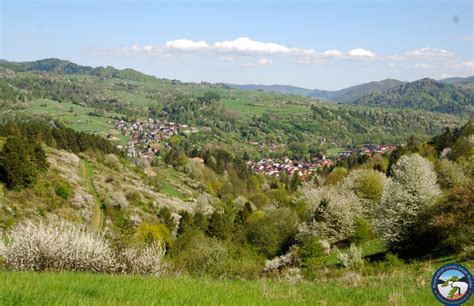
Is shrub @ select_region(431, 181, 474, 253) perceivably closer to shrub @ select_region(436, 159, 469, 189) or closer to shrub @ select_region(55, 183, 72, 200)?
shrub @ select_region(436, 159, 469, 189)

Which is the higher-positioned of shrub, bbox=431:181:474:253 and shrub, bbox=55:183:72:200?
shrub, bbox=431:181:474:253

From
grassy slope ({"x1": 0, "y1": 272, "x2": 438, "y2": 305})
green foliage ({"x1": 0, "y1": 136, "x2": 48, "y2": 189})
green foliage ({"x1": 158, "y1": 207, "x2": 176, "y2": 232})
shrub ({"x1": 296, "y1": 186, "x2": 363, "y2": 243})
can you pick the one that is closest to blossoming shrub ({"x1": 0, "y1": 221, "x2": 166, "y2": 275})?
grassy slope ({"x1": 0, "y1": 272, "x2": 438, "y2": 305})

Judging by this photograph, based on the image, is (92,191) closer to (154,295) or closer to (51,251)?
(51,251)

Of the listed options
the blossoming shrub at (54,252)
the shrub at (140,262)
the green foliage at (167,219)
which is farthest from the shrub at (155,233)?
the blossoming shrub at (54,252)

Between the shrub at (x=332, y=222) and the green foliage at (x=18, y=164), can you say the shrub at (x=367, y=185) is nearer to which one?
the shrub at (x=332, y=222)

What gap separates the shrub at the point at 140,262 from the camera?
1570cm

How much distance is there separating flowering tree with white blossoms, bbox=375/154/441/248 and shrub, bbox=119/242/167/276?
20021mm

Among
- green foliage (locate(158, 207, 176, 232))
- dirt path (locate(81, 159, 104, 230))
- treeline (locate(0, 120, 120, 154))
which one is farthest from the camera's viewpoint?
treeline (locate(0, 120, 120, 154))

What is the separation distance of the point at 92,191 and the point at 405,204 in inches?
2112

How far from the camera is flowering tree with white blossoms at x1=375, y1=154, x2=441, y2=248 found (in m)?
31.0

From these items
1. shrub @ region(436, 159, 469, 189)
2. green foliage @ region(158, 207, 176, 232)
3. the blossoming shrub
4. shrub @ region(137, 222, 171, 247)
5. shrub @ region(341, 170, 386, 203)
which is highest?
the blossoming shrub

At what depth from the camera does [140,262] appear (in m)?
15.9

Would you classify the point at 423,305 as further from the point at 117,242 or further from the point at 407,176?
the point at 407,176

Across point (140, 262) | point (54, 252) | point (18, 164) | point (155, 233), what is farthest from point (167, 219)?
point (54, 252)
